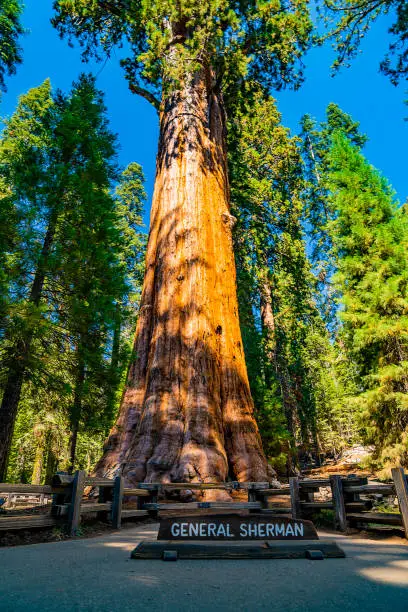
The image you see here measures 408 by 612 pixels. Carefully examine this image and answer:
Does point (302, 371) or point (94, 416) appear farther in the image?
point (302, 371)

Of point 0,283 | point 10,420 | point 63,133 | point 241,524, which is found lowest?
point 241,524

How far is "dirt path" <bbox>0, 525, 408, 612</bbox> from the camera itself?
1983 millimetres

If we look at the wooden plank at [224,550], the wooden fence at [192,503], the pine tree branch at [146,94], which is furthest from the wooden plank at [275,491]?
the pine tree branch at [146,94]

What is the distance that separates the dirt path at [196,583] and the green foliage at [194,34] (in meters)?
10.7

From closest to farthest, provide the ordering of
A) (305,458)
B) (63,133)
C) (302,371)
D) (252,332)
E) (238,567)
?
(238,567) < (63,133) < (252,332) < (302,371) < (305,458)

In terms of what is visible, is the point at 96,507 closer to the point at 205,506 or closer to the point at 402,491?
the point at 205,506

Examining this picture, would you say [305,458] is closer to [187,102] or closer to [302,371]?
[302,371]

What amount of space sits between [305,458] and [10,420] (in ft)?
96.3

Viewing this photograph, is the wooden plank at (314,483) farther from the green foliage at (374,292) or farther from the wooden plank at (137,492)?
the green foliage at (374,292)

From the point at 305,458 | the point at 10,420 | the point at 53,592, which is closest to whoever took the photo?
the point at 53,592

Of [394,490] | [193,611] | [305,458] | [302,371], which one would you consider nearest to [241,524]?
[193,611]

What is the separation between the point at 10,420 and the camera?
26.1 ft

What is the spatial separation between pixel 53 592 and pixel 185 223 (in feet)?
26.7

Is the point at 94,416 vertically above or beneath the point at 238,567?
above
